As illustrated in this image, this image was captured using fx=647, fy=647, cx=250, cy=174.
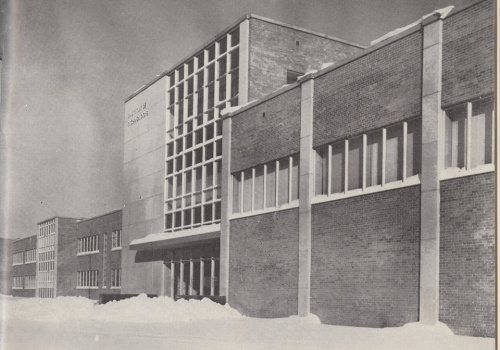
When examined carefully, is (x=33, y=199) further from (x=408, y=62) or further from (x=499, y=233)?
(x=499, y=233)

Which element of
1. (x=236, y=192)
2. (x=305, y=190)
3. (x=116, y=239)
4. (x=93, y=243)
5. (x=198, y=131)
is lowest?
(x=93, y=243)

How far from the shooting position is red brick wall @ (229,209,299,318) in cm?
2092

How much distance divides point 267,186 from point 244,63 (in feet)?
21.9

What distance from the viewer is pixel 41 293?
59969 millimetres

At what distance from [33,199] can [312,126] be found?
9497mm

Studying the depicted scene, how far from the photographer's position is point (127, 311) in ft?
69.4

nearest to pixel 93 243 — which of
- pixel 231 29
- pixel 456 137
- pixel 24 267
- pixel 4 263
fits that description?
pixel 4 263

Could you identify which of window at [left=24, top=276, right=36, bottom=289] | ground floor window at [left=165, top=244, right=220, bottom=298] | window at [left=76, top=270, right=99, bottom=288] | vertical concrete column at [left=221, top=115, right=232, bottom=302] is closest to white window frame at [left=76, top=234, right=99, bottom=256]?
window at [left=76, top=270, right=99, bottom=288]

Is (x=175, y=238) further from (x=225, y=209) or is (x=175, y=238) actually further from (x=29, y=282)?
(x=29, y=282)

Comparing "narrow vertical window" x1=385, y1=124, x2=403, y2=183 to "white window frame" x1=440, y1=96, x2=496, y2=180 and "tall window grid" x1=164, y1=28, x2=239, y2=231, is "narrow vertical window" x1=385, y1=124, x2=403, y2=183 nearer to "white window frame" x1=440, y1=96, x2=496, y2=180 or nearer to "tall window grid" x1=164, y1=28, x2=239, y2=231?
"white window frame" x1=440, y1=96, x2=496, y2=180

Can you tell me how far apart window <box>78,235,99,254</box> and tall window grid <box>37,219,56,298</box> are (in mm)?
6169

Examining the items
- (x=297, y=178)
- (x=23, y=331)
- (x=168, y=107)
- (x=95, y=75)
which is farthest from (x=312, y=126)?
(x=168, y=107)

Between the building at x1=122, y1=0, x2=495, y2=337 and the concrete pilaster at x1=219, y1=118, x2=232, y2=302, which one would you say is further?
the concrete pilaster at x1=219, y1=118, x2=232, y2=302

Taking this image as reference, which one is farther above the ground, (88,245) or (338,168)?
(338,168)
